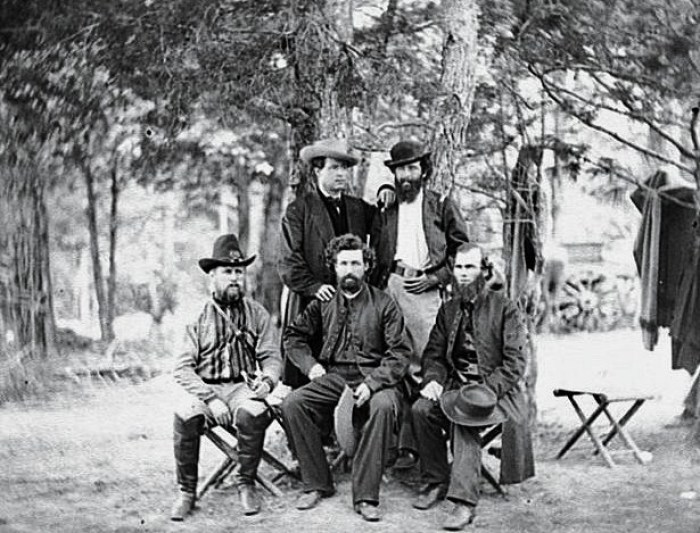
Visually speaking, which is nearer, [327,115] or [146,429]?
[146,429]

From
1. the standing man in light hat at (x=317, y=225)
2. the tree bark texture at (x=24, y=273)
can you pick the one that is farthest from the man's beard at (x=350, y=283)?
the tree bark texture at (x=24, y=273)

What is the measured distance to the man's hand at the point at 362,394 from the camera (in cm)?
396

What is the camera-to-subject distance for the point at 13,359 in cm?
424

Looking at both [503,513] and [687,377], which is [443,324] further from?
[687,377]

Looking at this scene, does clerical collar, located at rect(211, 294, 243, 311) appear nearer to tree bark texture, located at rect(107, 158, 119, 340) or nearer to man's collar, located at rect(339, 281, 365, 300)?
man's collar, located at rect(339, 281, 365, 300)

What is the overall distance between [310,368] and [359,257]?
1.78 feet

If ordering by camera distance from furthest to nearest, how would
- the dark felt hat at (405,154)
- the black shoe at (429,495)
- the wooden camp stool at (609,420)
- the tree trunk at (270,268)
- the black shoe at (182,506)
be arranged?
the tree trunk at (270,268) → the wooden camp stool at (609,420) → the dark felt hat at (405,154) → the black shoe at (429,495) → the black shoe at (182,506)

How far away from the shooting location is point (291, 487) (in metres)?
4.23

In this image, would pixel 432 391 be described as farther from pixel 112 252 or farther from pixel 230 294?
pixel 112 252

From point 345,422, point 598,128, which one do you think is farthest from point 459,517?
point 598,128

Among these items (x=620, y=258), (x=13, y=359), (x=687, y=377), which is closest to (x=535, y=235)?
(x=620, y=258)

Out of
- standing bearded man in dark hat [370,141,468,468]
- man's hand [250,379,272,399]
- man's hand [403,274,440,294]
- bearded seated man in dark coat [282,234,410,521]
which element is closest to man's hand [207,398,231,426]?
man's hand [250,379,272,399]

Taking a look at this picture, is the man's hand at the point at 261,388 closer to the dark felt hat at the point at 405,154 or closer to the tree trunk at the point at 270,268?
the tree trunk at the point at 270,268

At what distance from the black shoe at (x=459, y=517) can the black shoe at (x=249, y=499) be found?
80cm
